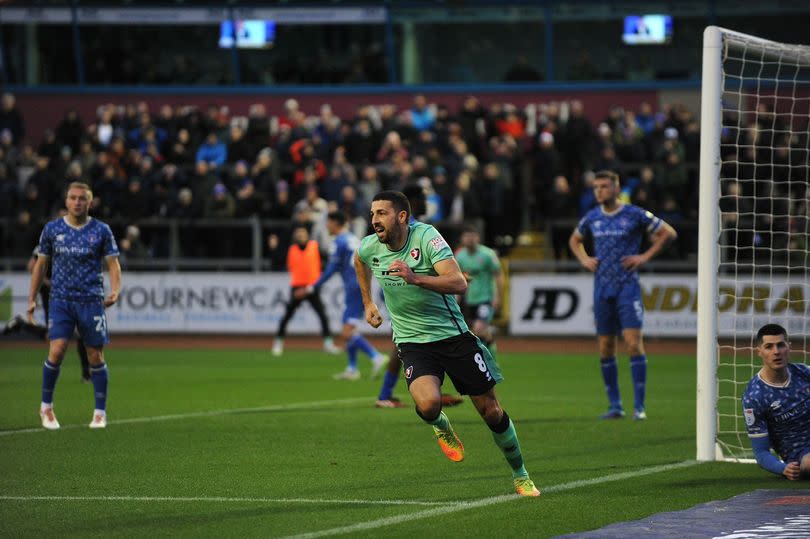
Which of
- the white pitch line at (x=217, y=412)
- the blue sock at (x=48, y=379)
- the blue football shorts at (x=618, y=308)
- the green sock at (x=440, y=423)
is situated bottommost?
the white pitch line at (x=217, y=412)

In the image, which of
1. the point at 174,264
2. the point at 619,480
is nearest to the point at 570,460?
the point at 619,480

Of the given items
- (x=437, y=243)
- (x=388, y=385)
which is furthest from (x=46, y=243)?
(x=437, y=243)

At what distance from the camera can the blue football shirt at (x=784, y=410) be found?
1034cm

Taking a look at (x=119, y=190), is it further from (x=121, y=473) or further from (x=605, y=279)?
(x=121, y=473)

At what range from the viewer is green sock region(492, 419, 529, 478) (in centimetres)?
940

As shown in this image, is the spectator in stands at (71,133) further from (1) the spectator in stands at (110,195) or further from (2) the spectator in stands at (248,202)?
(2) the spectator in stands at (248,202)

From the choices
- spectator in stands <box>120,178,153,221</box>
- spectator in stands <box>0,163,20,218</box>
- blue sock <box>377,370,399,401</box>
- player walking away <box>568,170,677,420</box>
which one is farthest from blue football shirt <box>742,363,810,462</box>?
spectator in stands <box>0,163,20,218</box>

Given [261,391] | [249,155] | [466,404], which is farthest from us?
[249,155]

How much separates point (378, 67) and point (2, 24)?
10.2 metres

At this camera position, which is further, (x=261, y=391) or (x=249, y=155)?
(x=249, y=155)

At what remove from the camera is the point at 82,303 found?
531 inches

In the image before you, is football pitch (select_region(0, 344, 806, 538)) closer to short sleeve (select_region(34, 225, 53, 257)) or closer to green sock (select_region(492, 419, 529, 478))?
green sock (select_region(492, 419, 529, 478))

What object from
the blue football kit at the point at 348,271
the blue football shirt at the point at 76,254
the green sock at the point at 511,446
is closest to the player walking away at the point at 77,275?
the blue football shirt at the point at 76,254

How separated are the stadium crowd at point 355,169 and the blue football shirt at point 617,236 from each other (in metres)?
11.3
